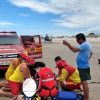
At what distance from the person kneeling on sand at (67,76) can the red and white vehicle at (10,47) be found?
4244 millimetres

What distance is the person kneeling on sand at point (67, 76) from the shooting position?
9.48 metres

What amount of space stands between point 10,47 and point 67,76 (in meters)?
5.22

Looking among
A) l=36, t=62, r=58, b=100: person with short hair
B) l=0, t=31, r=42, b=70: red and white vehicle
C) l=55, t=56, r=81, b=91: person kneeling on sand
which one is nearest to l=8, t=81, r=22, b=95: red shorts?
l=36, t=62, r=58, b=100: person with short hair

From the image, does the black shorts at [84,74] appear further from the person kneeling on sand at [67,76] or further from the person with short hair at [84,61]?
the person kneeling on sand at [67,76]

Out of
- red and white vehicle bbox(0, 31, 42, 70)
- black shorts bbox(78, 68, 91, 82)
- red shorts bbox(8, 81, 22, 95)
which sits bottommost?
red shorts bbox(8, 81, 22, 95)

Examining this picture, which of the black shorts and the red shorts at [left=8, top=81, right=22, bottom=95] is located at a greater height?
the black shorts

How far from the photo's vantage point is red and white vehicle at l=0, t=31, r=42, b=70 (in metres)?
13.5

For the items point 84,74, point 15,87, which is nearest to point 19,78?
point 15,87

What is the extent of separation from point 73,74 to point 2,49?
5078mm

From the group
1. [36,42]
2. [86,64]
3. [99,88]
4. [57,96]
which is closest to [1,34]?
[36,42]

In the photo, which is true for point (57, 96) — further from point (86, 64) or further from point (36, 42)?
point (36, 42)

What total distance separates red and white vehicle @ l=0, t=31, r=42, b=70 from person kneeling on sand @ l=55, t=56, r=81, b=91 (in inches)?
167

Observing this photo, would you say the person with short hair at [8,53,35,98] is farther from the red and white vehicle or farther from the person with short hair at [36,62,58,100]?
the red and white vehicle

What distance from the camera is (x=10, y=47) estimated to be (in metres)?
14.4
